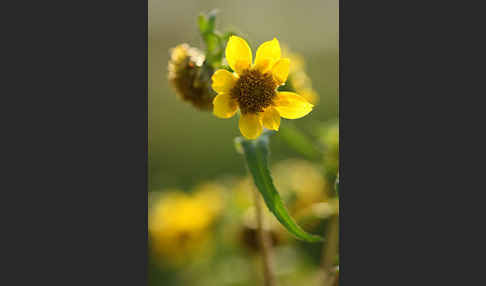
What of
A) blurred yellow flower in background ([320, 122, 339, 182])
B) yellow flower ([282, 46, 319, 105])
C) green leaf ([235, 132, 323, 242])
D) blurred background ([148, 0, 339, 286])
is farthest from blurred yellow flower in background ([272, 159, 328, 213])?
green leaf ([235, 132, 323, 242])

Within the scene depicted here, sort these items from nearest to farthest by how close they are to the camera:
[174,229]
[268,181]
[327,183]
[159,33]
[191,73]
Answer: [268,181] < [191,73] < [159,33] < [327,183] < [174,229]

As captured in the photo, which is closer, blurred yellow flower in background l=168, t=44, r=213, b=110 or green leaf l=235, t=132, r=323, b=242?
green leaf l=235, t=132, r=323, b=242

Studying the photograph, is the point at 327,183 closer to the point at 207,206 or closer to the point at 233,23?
the point at 207,206

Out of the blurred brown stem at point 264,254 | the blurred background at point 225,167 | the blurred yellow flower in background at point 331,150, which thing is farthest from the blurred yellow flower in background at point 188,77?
the blurred yellow flower in background at point 331,150

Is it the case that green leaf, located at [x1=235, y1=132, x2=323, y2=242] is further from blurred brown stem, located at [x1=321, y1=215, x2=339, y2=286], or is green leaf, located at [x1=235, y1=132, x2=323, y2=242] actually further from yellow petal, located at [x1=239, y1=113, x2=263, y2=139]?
blurred brown stem, located at [x1=321, y1=215, x2=339, y2=286]

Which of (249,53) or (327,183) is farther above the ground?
(249,53)

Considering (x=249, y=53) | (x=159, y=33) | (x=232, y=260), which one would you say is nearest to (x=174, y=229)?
(x=232, y=260)
